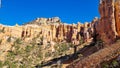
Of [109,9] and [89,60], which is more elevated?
[109,9]

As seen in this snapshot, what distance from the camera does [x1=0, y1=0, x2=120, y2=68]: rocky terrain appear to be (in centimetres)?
7369

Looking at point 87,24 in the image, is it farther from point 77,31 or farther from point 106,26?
point 106,26

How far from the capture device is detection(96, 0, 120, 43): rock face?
74.3 meters

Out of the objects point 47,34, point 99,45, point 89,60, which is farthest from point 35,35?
point 89,60

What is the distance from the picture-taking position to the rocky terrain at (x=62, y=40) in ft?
242

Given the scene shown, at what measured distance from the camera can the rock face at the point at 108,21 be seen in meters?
74.3

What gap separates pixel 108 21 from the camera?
75625mm

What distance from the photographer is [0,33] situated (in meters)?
174

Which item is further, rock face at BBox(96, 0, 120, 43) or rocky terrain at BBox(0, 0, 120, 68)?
rock face at BBox(96, 0, 120, 43)

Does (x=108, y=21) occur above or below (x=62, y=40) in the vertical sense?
above

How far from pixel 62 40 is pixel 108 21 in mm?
96737

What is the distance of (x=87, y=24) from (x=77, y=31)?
859 cm

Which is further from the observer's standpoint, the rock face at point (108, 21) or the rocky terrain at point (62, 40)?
the rock face at point (108, 21)

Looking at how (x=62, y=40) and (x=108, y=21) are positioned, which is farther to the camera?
(x=62, y=40)
